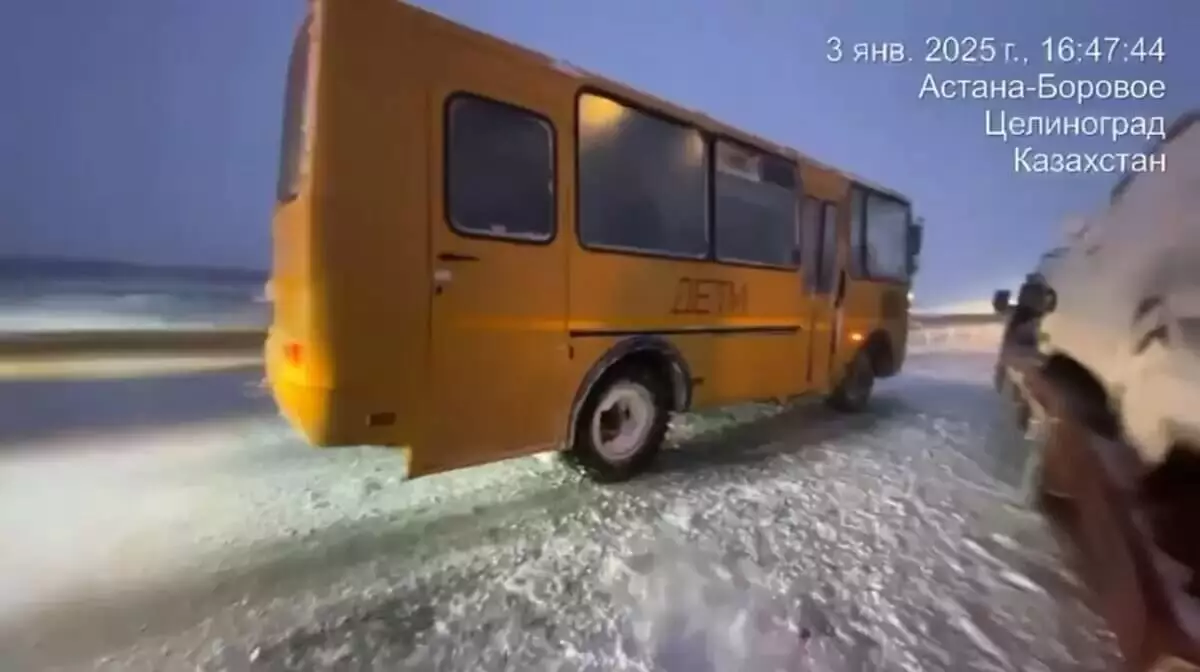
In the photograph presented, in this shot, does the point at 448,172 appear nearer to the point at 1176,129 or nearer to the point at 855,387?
the point at 1176,129

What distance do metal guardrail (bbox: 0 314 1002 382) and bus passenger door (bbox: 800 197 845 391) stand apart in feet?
2.12

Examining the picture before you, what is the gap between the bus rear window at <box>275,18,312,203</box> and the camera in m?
1.38

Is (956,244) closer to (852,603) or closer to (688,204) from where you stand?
A: (688,204)

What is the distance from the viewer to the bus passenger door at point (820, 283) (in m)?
2.31

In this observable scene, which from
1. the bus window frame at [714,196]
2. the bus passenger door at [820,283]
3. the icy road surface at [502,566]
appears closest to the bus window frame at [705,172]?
the bus window frame at [714,196]

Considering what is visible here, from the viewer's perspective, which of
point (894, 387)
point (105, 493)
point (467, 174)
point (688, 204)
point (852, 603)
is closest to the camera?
point (852, 603)

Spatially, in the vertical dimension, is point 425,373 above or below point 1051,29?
below

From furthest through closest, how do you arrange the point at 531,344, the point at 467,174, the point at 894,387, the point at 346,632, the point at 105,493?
1. the point at 894,387
2. the point at 531,344
3. the point at 467,174
4. the point at 105,493
5. the point at 346,632

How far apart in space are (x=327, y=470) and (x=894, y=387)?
163cm

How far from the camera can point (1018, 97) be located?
1547 millimetres

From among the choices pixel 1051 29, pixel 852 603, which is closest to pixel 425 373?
pixel 852 603

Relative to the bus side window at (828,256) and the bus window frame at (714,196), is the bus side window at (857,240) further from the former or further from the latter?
the bus window frame at (714,196)

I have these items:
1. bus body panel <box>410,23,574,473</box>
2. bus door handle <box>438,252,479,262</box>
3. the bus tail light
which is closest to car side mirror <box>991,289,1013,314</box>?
bus body panel <box>410,23,574,473</box>

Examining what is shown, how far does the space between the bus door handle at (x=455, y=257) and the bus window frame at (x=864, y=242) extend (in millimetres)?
1020
